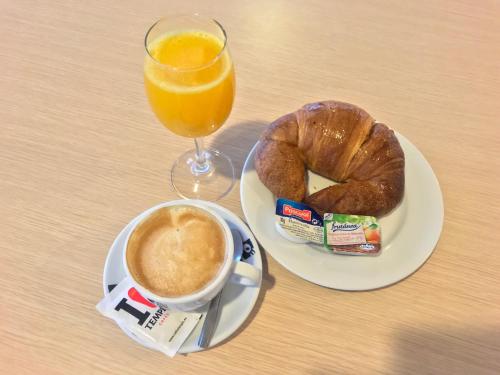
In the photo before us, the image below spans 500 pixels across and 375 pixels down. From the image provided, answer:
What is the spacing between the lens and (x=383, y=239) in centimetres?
80

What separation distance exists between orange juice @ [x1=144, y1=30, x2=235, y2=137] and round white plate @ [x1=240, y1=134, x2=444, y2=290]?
0.16 meters

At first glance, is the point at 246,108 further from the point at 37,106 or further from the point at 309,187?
the point at 37,106

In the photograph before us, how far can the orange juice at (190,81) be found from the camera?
73 cm

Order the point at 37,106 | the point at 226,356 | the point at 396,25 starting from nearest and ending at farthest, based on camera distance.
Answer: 1. the point at 226,356
2. the point at 37,106
3. the point at 396,25

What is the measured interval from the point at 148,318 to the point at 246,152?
0.45 m

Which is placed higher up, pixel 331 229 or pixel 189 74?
pixel 189 74

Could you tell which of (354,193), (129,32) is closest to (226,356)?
(354,193)

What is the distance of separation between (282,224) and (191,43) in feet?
1.32

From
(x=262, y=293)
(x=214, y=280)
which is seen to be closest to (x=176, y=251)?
(x=214, y=280)

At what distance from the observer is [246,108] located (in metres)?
1.03

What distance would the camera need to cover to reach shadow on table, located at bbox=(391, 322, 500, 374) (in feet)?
2.19

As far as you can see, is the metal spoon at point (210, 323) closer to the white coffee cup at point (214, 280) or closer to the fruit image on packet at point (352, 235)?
the white coffee cup at point (214, 280)

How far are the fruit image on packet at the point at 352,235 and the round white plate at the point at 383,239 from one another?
0.02 metres

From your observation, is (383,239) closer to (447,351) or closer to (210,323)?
(447,351)
